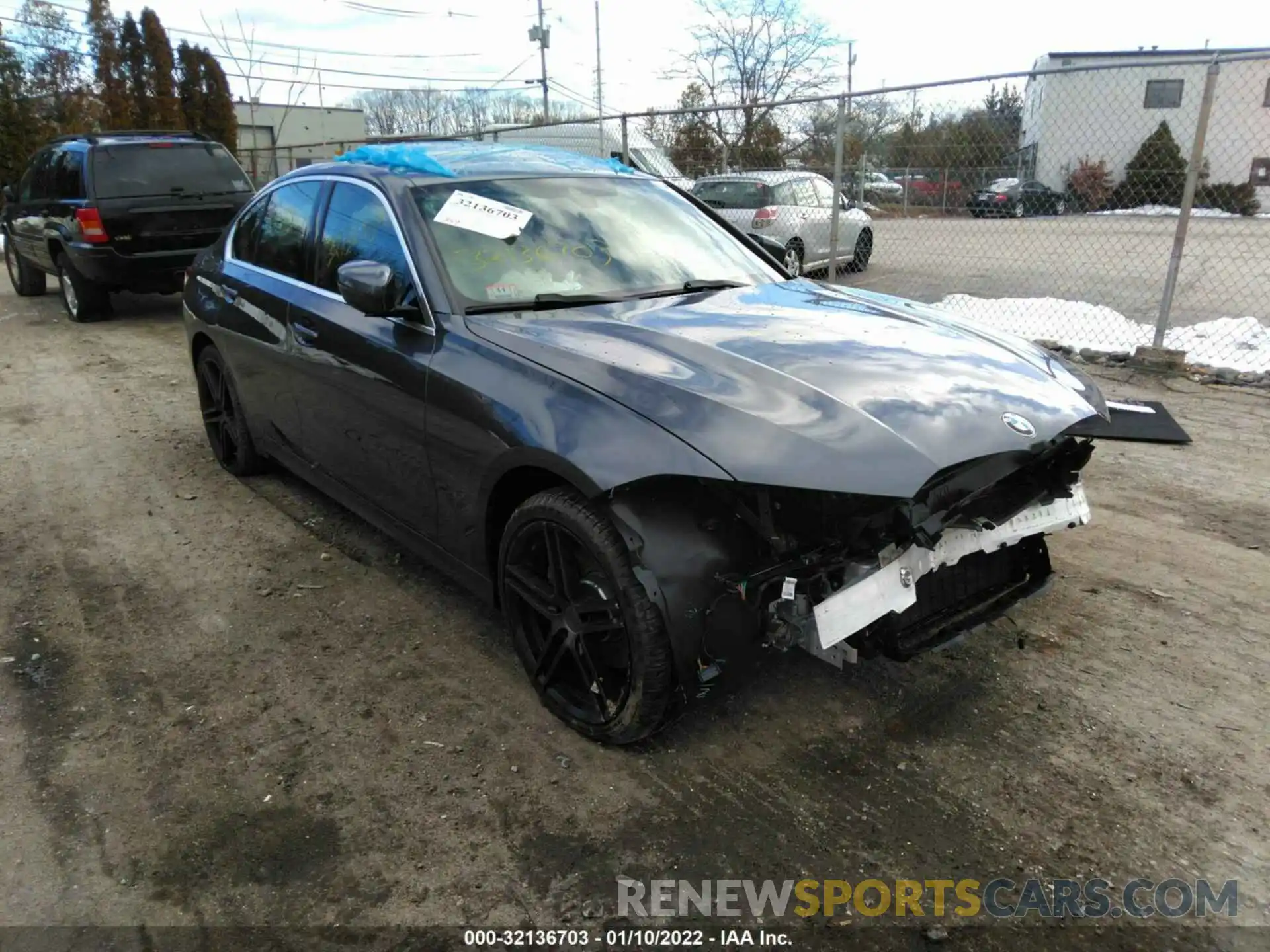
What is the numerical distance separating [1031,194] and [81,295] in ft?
32.7

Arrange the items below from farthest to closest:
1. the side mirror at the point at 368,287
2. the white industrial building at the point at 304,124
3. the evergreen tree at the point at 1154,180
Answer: the white industrial building at the point at 304,124 < the evergreen tree at the point at 1154,180 < the side mirror at the point at 368,287

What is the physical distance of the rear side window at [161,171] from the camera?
30.9 feet

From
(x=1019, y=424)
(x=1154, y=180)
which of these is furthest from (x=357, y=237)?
(x=1154, y=180)

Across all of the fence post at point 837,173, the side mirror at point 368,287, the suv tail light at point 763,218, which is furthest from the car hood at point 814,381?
the suv tail light at point 763,218

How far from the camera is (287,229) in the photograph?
421cm

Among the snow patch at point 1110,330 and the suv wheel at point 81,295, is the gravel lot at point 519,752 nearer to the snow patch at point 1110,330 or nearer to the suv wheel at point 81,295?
the snow patch at point 1110,330

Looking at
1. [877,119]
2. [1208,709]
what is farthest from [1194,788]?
[877,119]

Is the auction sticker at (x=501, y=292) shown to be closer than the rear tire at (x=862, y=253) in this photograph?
Yes

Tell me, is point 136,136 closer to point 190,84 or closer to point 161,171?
point 161,171

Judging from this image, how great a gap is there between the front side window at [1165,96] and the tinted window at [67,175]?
40.8ft

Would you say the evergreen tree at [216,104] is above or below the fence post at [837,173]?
above

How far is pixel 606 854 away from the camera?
2.36 metres

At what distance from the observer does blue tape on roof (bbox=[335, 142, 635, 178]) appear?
3672 millimetres

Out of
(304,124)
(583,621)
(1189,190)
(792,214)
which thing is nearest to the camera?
(583,621)
